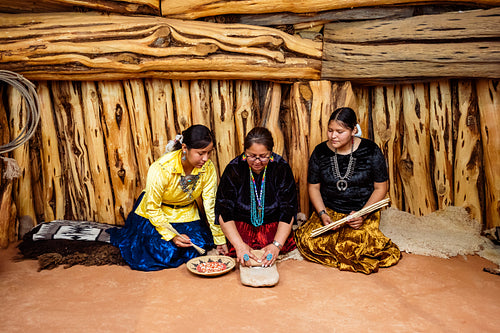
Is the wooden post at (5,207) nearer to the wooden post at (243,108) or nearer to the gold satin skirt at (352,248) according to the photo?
the wooden post at (243,108)

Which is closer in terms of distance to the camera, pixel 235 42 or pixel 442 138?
pixel 235 42

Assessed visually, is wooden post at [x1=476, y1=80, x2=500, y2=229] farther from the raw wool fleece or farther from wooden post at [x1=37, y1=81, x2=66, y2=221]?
wooden post at [x1=37, y1=81, x2=66, y2=221]

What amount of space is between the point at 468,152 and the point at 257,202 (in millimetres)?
2167

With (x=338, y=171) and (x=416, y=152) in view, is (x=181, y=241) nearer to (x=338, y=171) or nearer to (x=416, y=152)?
(x=338, y=171)

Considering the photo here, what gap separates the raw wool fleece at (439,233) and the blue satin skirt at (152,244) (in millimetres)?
1821

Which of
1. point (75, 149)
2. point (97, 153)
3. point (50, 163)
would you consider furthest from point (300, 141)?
point (50, 163)

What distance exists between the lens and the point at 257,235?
3.76 metres

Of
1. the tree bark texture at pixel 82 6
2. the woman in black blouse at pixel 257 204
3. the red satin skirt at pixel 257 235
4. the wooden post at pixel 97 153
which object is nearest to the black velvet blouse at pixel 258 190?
the woman in black blouse at pixel 257 204

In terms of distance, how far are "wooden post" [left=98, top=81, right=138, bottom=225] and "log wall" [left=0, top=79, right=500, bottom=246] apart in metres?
0.01

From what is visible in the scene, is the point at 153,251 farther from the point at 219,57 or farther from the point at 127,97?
the point at 219,57

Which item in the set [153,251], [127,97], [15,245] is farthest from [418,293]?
[15,245]

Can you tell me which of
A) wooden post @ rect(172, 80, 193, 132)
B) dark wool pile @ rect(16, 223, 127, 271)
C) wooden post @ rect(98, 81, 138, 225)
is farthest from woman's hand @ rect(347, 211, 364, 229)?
wooden post @ rect(98, 81, 138, 225)

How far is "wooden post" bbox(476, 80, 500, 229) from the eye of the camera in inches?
155

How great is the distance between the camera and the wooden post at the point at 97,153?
411 centimetres
